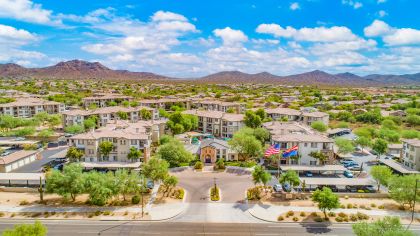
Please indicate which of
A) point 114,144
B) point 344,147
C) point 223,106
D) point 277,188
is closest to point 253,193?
point 277,188

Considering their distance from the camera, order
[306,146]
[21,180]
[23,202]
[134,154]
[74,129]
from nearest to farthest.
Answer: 1. [23,202]
2. [21,180]
3. [134,154]
4. [306,146]
5. [74,129]

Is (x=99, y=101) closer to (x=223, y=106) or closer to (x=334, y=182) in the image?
(x=223, y=106)

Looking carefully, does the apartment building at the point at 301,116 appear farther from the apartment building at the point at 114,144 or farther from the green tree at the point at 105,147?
the green tree at the point at 105,147

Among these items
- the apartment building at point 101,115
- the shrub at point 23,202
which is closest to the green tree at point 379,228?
the shrub at point 23,202

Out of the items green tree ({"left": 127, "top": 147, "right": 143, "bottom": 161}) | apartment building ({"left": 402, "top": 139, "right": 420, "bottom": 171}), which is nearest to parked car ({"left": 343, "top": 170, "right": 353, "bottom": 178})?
apartment building ({"left": 402, "top": 139, "right": 420, "bottom": 171})

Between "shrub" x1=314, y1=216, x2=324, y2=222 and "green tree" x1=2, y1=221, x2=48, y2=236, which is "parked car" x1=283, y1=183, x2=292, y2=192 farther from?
"green tree" x1=2, y1=221, x2=48, y2=236

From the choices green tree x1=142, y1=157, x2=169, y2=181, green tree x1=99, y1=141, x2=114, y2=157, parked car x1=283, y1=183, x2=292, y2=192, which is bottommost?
parked car x1=283, y1=183, x2=292, y2=192
